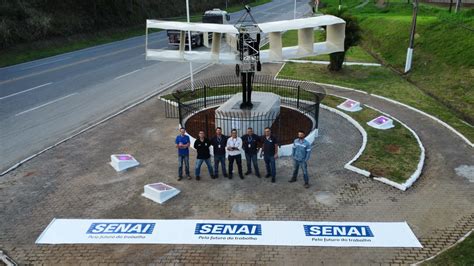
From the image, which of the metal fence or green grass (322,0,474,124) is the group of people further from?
green grass (322,0,474,124)

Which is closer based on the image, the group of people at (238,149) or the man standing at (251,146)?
the group of people at (238,149)

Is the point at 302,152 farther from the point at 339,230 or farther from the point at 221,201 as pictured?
the point at 221,201

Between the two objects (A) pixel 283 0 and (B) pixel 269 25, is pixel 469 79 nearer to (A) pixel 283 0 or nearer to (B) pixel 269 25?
(B) pixel 269 25

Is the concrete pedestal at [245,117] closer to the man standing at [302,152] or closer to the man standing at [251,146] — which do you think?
the man standing at [251,146]

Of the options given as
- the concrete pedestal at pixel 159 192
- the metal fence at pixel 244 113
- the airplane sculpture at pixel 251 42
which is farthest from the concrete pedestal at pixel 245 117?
the concrete pedestal at pixel 159 192

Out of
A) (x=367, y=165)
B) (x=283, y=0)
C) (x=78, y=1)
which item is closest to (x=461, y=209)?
(x=367, y=165)

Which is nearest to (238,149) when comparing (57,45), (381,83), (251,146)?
(251,146)
